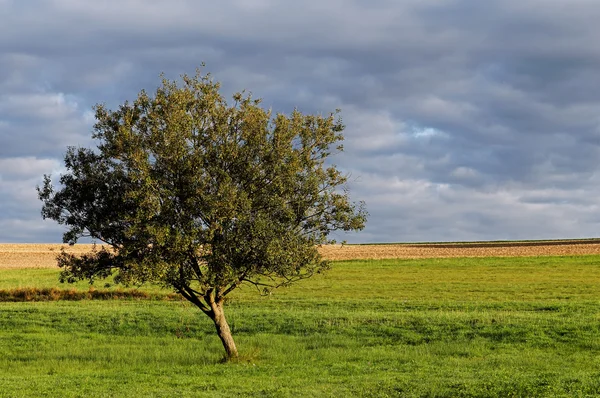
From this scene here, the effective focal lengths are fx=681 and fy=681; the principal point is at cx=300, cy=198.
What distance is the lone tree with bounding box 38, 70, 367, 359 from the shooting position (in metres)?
26.2

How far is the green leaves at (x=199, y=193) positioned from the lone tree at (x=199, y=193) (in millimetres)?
42

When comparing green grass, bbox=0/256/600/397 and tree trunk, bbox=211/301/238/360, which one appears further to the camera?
tree trunk, bbox=211/301/238/360

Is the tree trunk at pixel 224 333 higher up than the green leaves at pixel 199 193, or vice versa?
the green leaves at pixel 199 193

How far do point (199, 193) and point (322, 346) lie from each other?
1335cm

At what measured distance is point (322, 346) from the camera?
116ft

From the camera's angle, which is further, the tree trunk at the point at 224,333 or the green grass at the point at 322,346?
the tree trunk at the point at 224,333

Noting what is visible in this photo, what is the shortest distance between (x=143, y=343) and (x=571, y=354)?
2219 cm

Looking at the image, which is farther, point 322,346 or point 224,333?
point 322,346

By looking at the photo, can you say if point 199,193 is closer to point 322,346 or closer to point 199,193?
point 199,193

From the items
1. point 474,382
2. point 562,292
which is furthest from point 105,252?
point 562,292

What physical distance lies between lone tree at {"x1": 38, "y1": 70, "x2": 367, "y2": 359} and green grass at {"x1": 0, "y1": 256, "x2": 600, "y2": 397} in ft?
14.8

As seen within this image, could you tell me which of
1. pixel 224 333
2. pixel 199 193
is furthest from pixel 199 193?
pixel 224 333

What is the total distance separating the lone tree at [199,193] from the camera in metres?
26.2

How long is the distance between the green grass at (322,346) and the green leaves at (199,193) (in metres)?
4.52
